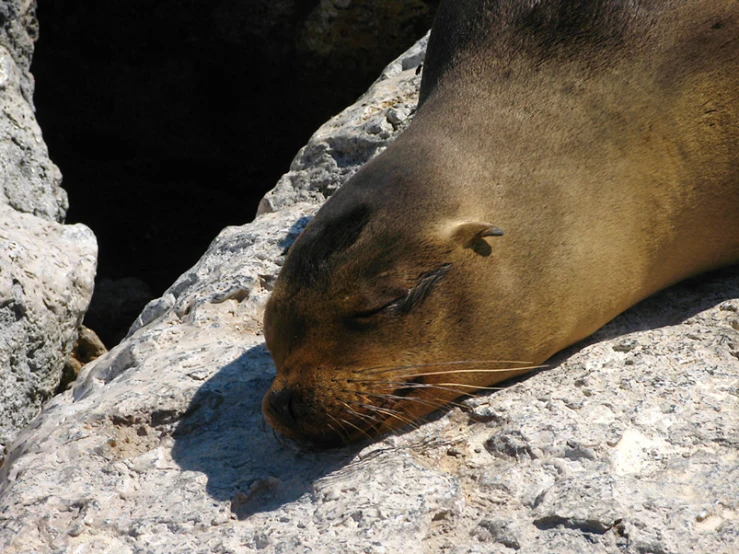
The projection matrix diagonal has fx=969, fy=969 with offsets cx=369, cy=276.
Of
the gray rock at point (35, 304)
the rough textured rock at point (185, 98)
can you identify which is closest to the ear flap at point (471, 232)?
the gray rock at point (35, 304)

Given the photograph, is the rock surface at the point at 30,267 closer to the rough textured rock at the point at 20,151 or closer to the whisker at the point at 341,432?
the rough textured rock at the point at 20,151

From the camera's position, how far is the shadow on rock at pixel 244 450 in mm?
2938

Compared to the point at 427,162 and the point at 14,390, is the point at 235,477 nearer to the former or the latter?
the point at 427,162

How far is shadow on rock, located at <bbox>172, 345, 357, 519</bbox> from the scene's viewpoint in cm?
294

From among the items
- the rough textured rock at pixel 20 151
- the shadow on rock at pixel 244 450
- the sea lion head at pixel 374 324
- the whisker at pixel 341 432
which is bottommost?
the shadow on rock at pixel 244 450

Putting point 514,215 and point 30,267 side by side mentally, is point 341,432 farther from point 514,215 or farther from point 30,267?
point 30,267

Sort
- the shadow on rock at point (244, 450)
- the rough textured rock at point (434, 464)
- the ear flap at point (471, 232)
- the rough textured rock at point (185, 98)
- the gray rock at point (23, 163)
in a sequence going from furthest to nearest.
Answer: the rough textured rock at point (185, 98) < the gray rock at point (23, 163) < the ear flap at point (471, 232) < the shadow on rock at point (244, 450) < the rough textured rock at point (434, 464)

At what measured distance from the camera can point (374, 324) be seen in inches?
118

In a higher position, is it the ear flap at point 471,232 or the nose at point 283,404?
the ear flap at point 471,232

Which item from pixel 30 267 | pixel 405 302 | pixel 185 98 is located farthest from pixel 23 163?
pixel 405 302

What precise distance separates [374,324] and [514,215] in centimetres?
60

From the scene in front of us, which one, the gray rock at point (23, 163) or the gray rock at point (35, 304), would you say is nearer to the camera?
the gray rock at point (35, 304)

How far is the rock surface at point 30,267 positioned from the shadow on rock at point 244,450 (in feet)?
4.03

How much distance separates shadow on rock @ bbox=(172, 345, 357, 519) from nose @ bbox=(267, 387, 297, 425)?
0.17m
